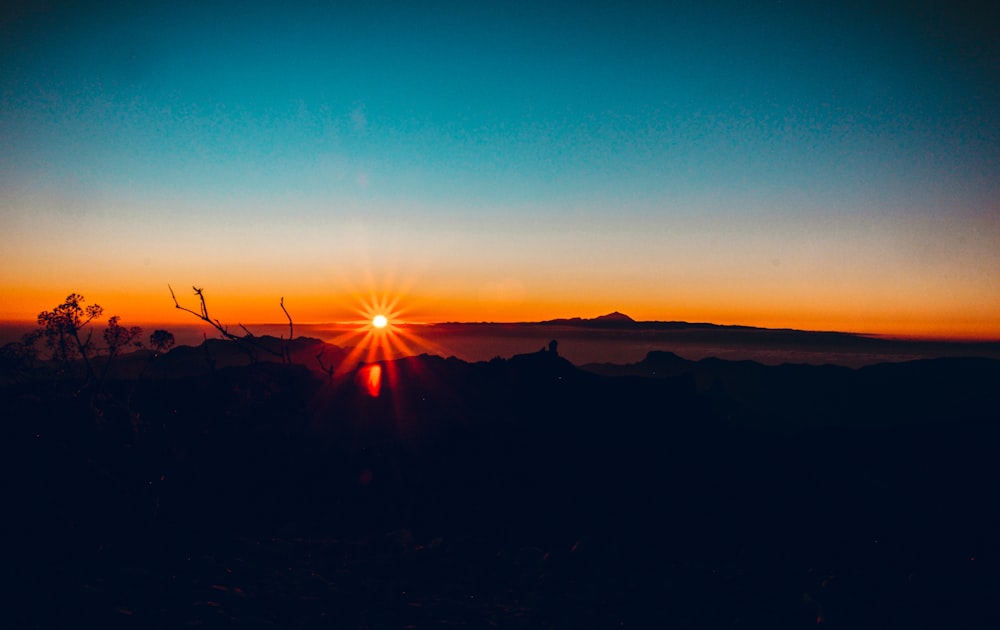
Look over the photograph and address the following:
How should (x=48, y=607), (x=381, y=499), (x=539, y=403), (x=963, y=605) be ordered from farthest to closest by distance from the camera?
(x=539, y=403) → (x=381, y=499) → (x=963, y=605) → (x=48, y=607)

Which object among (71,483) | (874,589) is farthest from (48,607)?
(874,589)

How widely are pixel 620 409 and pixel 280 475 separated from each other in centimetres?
1442

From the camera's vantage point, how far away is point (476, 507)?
18.9 metres

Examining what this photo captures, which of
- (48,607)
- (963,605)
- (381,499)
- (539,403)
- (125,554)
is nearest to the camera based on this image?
(48,607)

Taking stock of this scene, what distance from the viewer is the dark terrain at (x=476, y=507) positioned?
11594 millimetres

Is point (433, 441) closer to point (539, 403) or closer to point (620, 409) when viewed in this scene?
point (539, 403)

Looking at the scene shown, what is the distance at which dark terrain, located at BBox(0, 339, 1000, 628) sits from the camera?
11.6 m

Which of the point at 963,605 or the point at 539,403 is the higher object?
the point at 539,403

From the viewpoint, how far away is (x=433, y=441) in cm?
2388

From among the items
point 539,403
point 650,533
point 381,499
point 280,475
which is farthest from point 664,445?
point 280,475

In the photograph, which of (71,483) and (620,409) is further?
(620,409)

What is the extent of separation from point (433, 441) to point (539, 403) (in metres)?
5.20

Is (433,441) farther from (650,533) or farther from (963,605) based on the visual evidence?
(963,605)

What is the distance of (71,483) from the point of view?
662 inches
